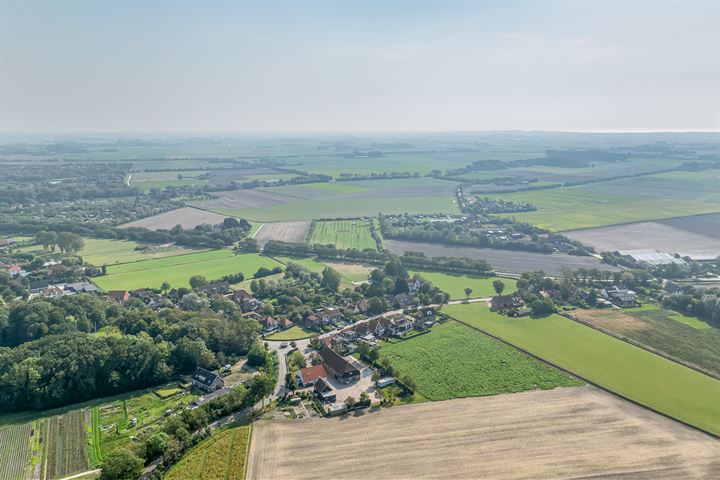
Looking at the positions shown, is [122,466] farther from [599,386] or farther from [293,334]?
[599,386]

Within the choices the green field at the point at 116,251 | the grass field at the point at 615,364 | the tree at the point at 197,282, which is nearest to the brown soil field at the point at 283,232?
the green field at the point at 116,251

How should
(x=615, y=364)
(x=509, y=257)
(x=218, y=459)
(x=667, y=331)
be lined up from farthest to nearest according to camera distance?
(x=509, y=257) → (x=667, y=331) → (x=615, y=364) → (x=218, y=459)

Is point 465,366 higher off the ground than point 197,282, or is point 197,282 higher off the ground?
point 197,282

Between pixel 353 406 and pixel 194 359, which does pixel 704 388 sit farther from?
pixel 194 359

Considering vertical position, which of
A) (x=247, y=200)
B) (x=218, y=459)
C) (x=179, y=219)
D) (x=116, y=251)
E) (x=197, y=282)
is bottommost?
(x=218, y=459)

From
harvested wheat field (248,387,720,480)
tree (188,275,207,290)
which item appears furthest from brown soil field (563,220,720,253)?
tree (188,275,207,290)

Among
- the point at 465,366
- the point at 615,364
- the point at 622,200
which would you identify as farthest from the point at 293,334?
the point at 622,200

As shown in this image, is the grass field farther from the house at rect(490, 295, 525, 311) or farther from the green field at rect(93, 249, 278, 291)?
the green field at rect(93, 249, 278, 291)
